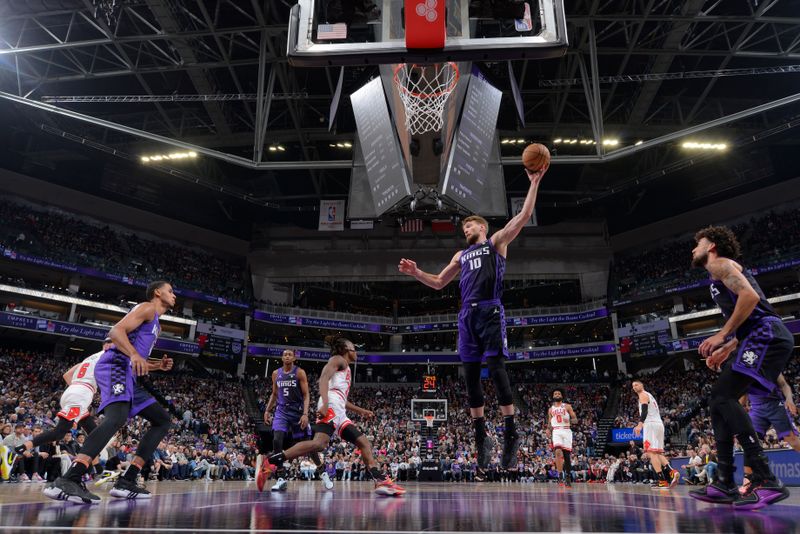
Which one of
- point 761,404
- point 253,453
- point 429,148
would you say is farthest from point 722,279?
point 253,453

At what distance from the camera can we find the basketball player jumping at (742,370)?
12.6ft

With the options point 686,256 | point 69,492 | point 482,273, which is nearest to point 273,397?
point 69,492

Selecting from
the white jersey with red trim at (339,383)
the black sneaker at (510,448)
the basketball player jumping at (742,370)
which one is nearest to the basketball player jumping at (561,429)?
the white jersey with red trim at (339,383)

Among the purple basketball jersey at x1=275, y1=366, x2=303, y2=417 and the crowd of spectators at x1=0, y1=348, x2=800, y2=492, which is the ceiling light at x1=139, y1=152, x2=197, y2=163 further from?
the purple basketball jersey at x1=275, y1=366, x2=303, y2=417

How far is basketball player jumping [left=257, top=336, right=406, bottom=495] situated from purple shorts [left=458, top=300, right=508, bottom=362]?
2124mm

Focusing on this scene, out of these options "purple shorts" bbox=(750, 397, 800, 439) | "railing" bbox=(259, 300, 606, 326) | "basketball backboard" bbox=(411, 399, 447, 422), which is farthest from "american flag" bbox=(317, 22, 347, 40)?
"railing" bbox=(259, 300, 606, 326)

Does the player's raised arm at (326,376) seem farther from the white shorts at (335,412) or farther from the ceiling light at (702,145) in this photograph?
the ceiling light at (702,145)

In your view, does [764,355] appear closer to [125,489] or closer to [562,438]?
[125,489]

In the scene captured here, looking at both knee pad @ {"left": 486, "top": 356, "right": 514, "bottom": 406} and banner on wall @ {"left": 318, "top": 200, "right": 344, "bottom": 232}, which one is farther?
banner on wall @ {"left": 318, "top": 200, "right": 344, "bottom": 232}

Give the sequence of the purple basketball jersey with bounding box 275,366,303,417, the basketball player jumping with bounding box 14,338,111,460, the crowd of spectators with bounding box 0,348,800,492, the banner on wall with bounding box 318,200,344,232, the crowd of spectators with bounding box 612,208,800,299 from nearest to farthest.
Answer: the basketball player jumping with bounding box 14,338,111,460 → the purple basketball jersey with bounding box 275,366,303,417 → the crowd of spectators with bounding box 0,348,800,492 → the banner on wall with bounding box 318,200,344,232 → the crowd of spectators with bounding box 612,208,800,299

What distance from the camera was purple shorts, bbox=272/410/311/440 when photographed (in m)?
7.59

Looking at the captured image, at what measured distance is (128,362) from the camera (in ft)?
15.5

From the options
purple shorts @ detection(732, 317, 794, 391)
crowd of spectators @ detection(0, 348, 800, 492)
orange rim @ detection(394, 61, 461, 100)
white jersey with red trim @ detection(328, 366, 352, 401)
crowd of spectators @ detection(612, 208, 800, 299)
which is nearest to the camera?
purple shorts @ detection(732, 317, 794, 391)

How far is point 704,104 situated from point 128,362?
30268mm
